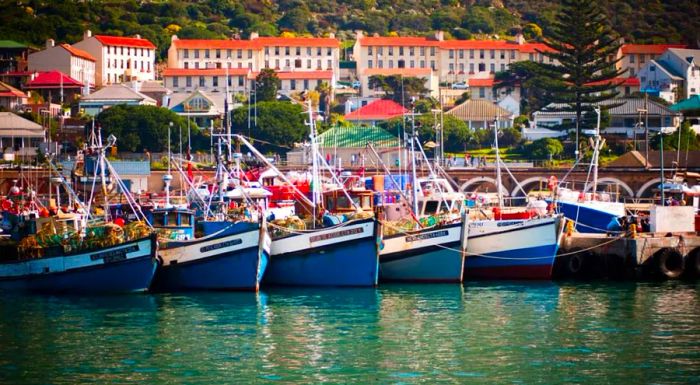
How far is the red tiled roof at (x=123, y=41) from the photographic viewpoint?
178m

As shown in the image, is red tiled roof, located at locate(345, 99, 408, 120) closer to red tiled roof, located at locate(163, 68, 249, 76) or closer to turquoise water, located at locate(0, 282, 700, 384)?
red tiled roof, located at locate(163, 68, 249, 76)

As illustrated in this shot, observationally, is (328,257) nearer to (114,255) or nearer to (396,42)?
(114,255)

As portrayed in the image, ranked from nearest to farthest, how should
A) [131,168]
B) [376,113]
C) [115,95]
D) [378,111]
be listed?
1. [131,168]
2. [115,95]
3. [376,113]
4. [378,111]

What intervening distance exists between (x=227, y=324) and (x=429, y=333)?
20.9 feet

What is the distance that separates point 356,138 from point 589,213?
5893 centimetres

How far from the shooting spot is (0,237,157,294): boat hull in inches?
2197

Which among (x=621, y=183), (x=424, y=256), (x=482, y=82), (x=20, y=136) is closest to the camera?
(x=424, y=256)

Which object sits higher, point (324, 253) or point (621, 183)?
point (621, 183)

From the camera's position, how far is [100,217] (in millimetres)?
64062

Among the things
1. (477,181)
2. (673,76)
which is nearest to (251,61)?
(673,76)

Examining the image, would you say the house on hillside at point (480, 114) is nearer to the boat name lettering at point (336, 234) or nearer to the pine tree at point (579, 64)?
the pine tree at point (579, 64)

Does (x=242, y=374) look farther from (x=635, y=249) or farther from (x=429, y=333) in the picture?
(x=635, y=249)

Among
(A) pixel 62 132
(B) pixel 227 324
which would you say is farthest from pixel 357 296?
(A) pixel 62 132

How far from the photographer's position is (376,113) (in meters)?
156
